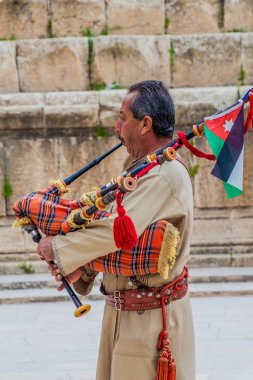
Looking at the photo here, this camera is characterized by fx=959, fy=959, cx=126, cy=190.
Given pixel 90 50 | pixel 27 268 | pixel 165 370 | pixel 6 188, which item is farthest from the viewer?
pixel 90 50

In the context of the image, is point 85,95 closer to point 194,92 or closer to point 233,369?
point 194,92

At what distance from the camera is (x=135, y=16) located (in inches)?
406

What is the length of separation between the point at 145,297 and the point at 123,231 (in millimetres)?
358

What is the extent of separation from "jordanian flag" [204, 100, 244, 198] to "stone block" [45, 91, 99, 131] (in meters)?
6.38

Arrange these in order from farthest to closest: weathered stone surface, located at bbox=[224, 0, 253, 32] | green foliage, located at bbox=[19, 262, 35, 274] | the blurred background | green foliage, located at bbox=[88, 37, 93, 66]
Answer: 1. weathered stone surface, located at bbox=[224, 0, 253, 32]
2. green foliage, located at bbox=[88, 37, 93, 66]
3. the blurred background
4. green foliage, located at bbox=[19, 262, 35, 274]

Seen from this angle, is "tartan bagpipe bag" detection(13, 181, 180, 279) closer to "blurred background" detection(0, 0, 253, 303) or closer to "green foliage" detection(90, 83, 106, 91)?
"blurred background" detection(0, 0, 253, 303)

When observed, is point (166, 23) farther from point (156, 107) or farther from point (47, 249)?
point (47, 249)

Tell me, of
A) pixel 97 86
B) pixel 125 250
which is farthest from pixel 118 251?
pixel 97 86

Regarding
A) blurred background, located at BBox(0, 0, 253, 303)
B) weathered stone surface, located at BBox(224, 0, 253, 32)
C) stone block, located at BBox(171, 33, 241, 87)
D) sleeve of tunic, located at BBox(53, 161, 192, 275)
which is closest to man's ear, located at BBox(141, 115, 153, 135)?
sleeve of tunic, located at BBox(53, 161, 192, 275)

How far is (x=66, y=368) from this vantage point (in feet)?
20.6

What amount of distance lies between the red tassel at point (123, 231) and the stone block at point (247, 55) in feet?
23.9

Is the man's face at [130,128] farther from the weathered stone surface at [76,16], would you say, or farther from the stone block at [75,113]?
the weathered stone surface at [76,16]

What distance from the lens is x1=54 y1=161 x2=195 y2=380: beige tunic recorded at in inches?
131

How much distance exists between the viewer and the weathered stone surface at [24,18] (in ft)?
33.8
